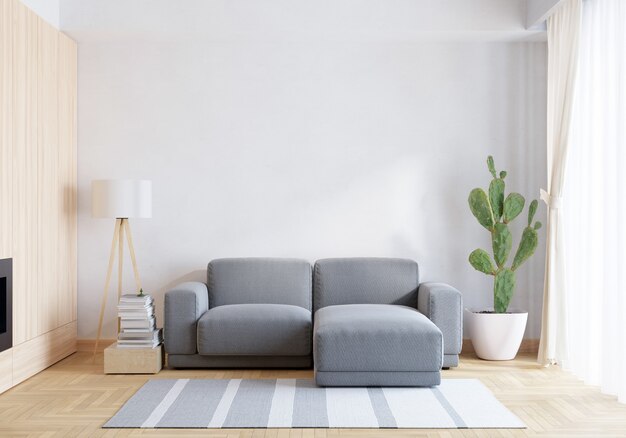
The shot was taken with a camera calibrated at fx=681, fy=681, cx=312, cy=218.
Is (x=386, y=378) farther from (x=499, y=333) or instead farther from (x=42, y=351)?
(x=42, y=351)

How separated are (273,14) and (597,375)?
11.6ft

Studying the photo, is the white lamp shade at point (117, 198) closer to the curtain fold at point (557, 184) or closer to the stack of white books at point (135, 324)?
the stack of white books at point (135, 324)

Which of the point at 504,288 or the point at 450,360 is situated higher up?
the point at 504,288

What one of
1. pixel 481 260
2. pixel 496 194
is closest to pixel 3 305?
pixel 481 260

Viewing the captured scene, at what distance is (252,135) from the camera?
565 cm

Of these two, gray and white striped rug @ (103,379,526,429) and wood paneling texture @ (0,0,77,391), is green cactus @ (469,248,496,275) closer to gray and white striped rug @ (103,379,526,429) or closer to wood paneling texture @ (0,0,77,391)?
gray and white striped rug @ (103,379,526,429)

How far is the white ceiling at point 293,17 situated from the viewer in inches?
209

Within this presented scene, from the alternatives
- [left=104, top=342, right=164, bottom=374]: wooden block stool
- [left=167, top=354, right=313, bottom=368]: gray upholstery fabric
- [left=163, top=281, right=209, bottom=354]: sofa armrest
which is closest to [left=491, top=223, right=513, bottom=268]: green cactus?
[left=167, top=354, right=313, bottom=368]: gray upholstery fabric

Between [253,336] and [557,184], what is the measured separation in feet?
8.04

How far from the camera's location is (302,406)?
3.81 meters

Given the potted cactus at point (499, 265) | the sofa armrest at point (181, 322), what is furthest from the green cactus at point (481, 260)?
the sofa armrest at point (181, 322)

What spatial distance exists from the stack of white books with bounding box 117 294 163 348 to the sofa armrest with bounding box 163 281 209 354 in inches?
4.9

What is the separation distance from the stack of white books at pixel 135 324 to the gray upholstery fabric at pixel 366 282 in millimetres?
1286

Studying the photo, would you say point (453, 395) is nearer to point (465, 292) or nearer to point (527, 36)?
point (465, 292)
